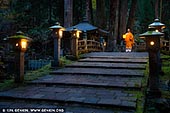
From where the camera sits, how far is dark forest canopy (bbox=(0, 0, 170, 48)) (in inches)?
812

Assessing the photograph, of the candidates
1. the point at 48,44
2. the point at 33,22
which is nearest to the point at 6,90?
the point at 48,44

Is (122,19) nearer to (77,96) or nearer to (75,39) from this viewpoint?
(75,39)

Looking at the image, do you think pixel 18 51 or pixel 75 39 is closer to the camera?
pixel 18 51

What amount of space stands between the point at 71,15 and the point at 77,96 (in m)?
14.3

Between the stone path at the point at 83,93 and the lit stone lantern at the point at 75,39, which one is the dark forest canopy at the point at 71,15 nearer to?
the lit stone lantern at the point at 75,39

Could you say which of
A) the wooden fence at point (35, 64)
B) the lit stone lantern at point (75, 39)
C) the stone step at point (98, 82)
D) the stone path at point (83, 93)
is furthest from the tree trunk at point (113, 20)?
the stone step at point (98, 82)

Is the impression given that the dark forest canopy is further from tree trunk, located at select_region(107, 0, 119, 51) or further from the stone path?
the stone path

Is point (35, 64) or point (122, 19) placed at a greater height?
point (122, 19)

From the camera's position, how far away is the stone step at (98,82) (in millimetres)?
7555

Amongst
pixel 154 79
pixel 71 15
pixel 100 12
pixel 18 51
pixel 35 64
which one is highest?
pixel 100 12

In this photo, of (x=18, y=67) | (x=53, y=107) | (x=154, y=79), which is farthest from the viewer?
(x=18, y=67)

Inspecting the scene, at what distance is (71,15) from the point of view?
20.1m

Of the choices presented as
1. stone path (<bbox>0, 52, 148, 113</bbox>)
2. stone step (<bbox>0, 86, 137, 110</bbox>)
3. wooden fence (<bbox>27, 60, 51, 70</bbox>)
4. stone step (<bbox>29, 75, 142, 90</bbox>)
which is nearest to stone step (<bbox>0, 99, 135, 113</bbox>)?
stone path (<bbox>0, 52, 148, 113</bbox>)

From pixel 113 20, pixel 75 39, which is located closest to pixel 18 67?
pixel 75 39
